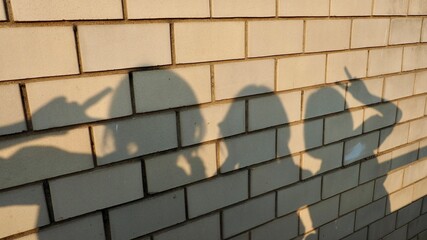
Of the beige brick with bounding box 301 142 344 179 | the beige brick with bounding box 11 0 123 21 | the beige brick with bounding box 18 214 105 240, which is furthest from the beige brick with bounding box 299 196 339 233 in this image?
the beige brick with bounding box 11 0 123 21

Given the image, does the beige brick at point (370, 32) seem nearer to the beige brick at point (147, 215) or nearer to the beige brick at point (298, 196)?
the beige brick at point (298, 196)

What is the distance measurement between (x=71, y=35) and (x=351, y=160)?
79.2 inches

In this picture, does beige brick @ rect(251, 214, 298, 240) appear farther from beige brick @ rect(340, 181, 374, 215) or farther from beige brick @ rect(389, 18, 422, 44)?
beige brick @ rect(389, 18, 422, 44)

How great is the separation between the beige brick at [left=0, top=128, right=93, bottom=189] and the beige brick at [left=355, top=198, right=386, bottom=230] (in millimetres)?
2135

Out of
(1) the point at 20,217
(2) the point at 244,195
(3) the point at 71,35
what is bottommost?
(2) the point at 244,195

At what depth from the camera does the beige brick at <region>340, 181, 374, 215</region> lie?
2344 millimetres

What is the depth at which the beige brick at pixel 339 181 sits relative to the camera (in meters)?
2.20

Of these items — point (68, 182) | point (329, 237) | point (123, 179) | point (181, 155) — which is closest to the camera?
point (68, 182)

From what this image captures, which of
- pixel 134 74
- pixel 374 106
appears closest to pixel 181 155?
pixel 134 74

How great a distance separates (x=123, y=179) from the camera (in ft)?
4.67

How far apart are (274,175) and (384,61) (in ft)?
4.01

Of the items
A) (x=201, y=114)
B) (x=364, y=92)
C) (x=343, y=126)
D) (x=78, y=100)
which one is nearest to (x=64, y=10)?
(x=78, y=100)

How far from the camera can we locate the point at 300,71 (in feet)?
6.06

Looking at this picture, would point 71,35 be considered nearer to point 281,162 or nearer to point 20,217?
point 20,217
